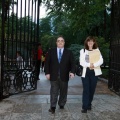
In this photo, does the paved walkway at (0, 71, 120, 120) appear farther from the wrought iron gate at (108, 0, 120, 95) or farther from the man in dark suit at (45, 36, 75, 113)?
the wrought iron gate at (108, 0, 120, 95)

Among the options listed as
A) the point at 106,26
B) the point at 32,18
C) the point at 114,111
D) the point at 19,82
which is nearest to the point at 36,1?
the point at 32,18

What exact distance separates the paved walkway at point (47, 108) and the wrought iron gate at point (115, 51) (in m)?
0.57

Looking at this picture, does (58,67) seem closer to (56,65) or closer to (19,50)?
(56,65)

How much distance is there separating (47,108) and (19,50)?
2.89 m

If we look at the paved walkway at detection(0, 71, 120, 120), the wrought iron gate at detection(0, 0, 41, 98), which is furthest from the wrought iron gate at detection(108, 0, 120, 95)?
the wrought iron gate at detection(0, 0, 41, 98)

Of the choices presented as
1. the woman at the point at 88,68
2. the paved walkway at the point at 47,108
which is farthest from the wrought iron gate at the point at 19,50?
the woman at the point at 88,68

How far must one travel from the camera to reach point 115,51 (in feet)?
36.7

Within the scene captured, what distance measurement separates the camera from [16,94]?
1027cm

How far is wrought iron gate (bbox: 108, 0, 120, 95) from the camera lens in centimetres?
1083

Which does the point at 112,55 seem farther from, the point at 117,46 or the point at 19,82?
the point at 19,82

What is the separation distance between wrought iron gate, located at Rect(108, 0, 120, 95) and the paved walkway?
57 cm

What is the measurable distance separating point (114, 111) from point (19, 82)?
3.61 m

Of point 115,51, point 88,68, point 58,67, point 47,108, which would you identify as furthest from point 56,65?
point 115,51

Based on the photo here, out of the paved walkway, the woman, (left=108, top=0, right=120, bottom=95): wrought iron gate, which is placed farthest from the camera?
(left=108, top=0, right=120, bottom=95): wrought iron gate
